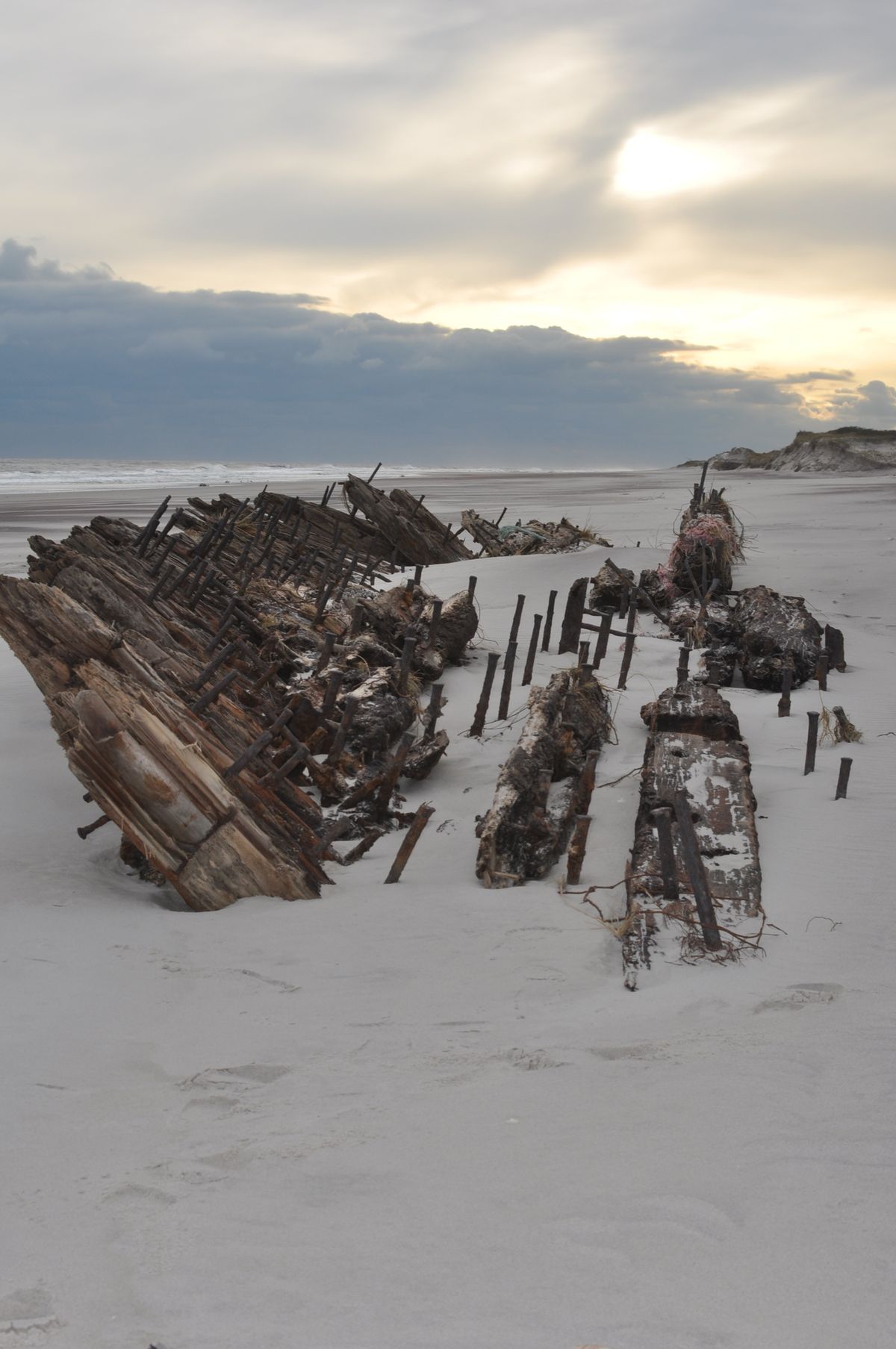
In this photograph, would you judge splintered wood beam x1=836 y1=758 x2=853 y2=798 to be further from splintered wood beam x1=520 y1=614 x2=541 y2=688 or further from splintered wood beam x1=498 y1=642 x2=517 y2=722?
splintered wood beam x1=520 y1=614 x2=541 y2=688

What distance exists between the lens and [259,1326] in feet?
7.97

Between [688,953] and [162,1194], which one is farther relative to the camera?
[688,953]

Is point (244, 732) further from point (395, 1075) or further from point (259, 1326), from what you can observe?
point (259, 1326)

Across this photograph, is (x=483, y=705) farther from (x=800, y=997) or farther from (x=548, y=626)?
(x=800, y=997)

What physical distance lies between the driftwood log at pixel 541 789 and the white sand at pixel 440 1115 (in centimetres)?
24

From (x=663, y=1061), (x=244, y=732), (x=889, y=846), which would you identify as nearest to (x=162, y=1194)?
(x=663, y=1061)

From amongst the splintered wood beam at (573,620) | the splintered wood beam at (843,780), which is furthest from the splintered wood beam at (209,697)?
the splintered wood beam at (573,620)

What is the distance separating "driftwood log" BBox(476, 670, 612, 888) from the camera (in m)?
5.61

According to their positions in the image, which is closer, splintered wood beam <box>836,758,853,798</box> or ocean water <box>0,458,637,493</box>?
splintered wood beam <box>836,758,853,798</box>

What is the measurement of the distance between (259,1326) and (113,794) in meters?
3.29

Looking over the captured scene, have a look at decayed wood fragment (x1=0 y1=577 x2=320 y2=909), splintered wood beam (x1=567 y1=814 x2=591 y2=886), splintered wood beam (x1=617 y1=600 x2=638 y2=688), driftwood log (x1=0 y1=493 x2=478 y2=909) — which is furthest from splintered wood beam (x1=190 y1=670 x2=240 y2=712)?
splintered wood beam (x1=617 y1=600 x2=638 y2=688)

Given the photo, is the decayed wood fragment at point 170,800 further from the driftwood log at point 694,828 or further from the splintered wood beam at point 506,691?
the splintered wood beam at point 506,691

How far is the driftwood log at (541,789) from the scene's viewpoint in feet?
18.4

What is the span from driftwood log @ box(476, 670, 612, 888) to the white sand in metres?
0.24
